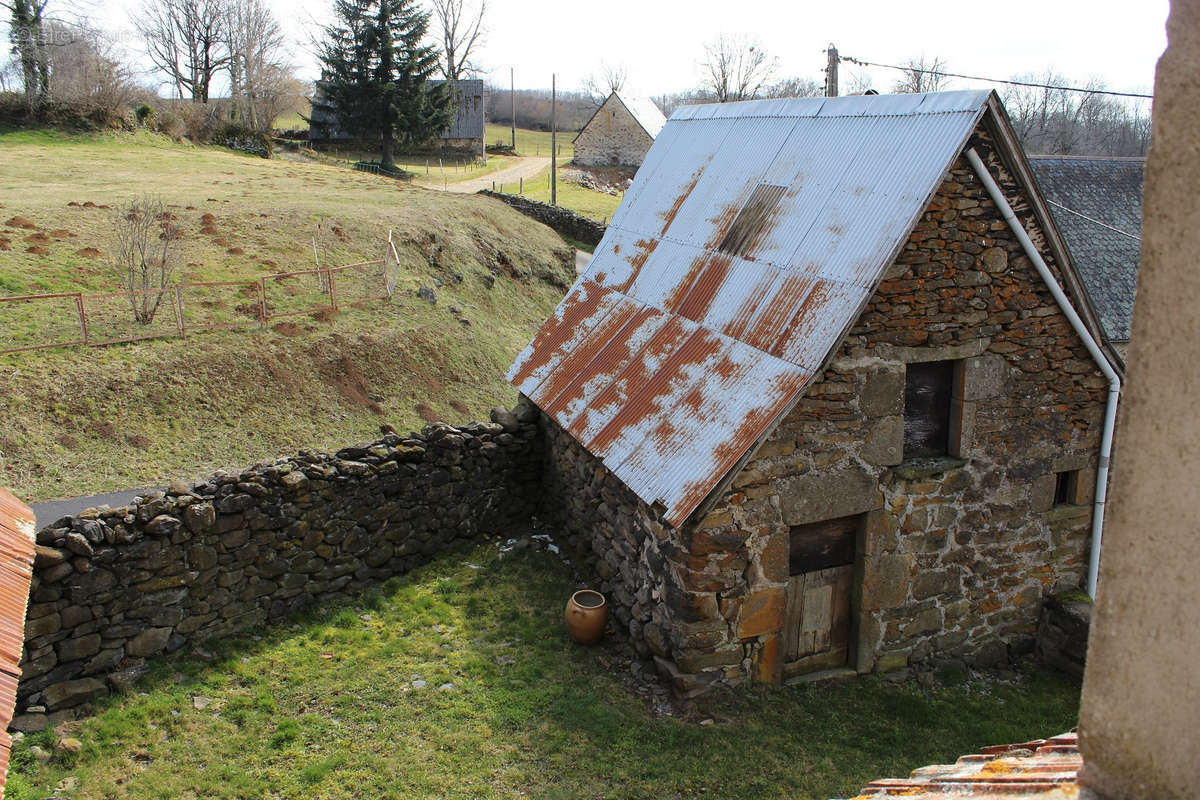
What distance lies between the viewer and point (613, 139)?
52344 millimetres

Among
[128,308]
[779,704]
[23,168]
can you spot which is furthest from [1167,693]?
[23,168]

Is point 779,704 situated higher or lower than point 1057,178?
lower

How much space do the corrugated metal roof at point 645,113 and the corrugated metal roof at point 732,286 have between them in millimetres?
41295

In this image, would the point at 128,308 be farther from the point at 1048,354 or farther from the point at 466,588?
the point at 1048,354

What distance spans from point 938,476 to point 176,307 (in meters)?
15.3

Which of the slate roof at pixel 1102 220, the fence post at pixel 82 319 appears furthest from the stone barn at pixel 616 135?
the fence post at pixel 82 319

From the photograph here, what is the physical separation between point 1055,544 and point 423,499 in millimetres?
7322

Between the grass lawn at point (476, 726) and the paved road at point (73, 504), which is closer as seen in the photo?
the grass lawn at point (476, 726)

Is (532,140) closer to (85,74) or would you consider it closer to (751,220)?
(85,74)

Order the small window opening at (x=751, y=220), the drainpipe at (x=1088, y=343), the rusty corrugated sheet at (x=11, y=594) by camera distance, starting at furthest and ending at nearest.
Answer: the small window opening at (x=751, y=220) → the drainpipe at (x=1088, y=343) → the rusty corrugated sheet at (x=11, y=594)

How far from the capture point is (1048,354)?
891 centimetres

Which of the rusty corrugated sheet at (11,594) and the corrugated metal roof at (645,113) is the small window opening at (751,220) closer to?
the rusty corrugated sheet at (11,594)

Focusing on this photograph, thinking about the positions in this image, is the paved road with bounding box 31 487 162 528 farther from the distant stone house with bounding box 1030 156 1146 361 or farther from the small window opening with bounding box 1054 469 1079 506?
the distant stone house with bounding box 1030 156 1146 361

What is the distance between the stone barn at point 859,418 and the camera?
8102 mm
